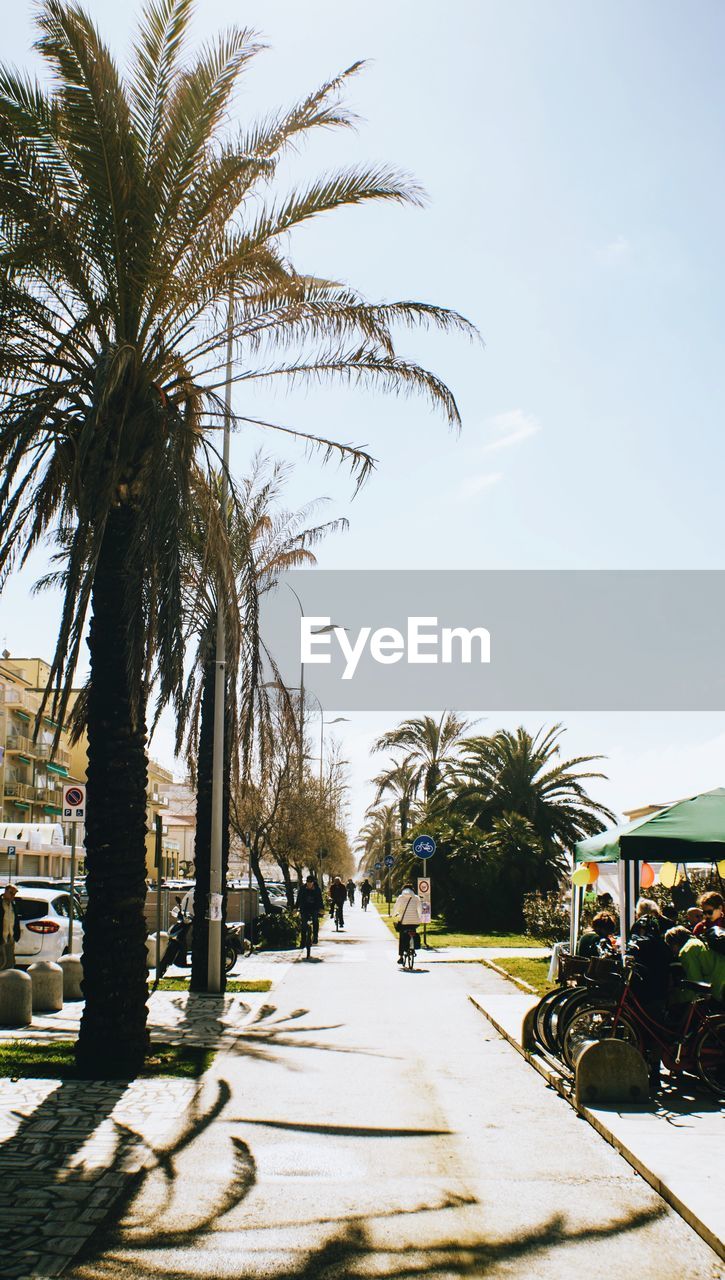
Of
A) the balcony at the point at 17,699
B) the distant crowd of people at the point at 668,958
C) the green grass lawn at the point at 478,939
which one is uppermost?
the balcony at the point at 17,699

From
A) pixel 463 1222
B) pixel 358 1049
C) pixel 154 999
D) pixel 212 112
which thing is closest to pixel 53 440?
pixel 212 112

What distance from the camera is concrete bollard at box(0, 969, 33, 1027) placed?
13.4m

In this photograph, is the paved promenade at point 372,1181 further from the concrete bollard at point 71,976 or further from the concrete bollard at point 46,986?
the concrete bollard at point 71,976

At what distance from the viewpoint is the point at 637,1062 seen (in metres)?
8.74

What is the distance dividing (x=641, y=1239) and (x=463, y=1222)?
93 cm

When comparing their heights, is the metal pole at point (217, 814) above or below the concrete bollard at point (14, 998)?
above

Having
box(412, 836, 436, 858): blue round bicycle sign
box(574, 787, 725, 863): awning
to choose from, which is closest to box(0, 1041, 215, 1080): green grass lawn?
box(574, 787, 725, 863): awning

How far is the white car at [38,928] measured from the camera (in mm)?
17641

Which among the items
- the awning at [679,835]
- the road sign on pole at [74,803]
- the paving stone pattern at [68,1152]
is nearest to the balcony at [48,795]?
the road sign on pole at [74,803]

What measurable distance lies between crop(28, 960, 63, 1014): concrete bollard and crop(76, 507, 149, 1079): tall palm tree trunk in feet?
16.4

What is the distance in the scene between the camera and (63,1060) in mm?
10945

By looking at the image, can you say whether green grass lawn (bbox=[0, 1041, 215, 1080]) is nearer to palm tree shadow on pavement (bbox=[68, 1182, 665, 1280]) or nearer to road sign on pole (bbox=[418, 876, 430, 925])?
Result: palm tree shadow on pavement (bbox=[68, 1182, 665, 1280])

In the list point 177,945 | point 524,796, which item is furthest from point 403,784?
point 177,945

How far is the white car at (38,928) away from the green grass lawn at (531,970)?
7688mm
